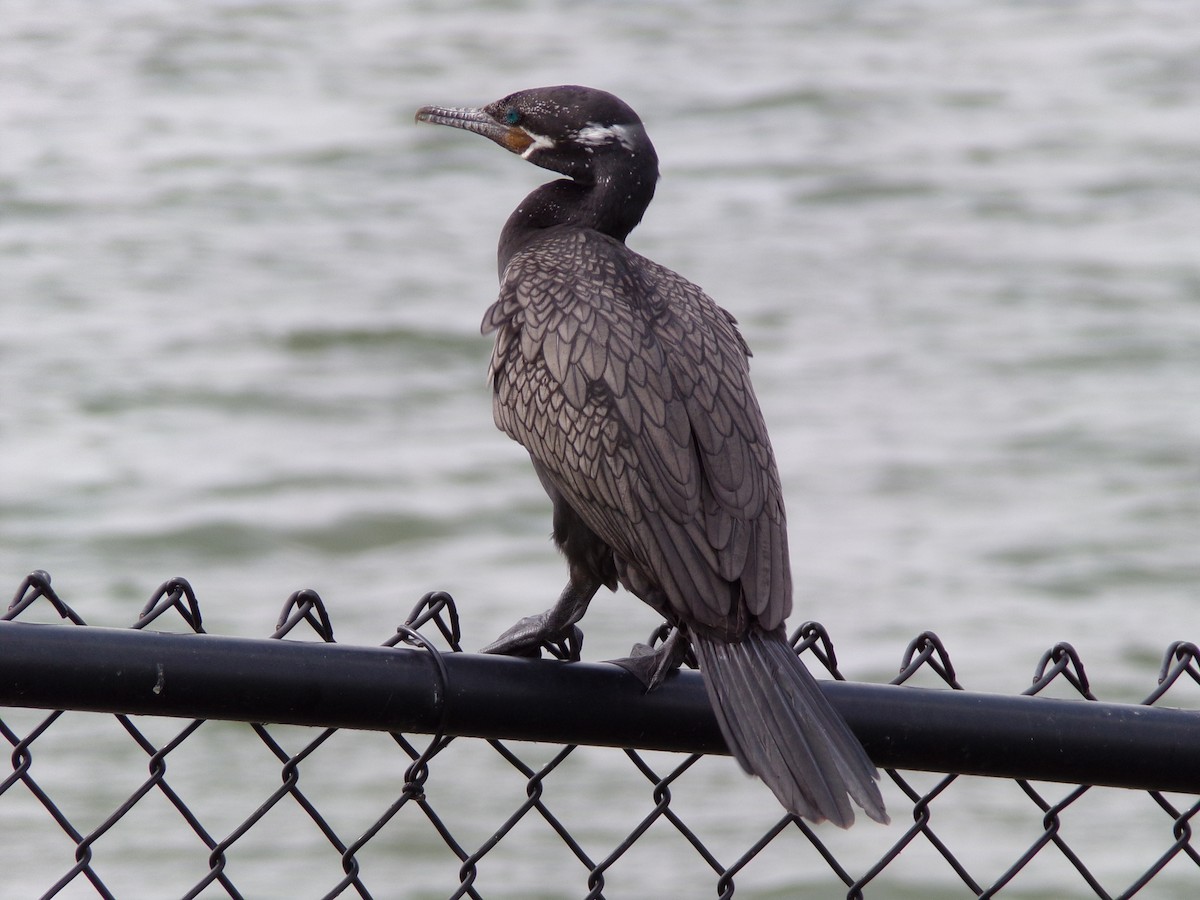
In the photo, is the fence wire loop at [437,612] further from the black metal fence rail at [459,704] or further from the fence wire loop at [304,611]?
the fence wire loop at [304,611]

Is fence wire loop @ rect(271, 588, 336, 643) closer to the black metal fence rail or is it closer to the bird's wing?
the black metal fence rail

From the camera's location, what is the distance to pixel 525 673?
7.21 ft

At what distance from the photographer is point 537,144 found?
11.4 feet

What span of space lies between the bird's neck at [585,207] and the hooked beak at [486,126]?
0.10m

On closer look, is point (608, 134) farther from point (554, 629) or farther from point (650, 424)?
point (554, 629)

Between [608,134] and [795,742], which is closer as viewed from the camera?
[795,742]

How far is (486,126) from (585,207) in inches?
11.2

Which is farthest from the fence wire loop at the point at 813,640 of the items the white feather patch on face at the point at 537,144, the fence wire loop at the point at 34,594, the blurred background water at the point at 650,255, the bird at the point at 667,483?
the blurred background water at the point at 650,255

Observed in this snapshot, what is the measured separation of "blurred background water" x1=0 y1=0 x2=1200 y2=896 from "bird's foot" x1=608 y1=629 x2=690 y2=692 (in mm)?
3383

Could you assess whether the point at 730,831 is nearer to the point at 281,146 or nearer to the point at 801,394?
the point at 801,394

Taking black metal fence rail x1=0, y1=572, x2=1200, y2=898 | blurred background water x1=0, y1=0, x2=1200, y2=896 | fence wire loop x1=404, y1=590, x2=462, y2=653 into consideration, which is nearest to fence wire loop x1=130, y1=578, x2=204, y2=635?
black metal fence rail x1=0, y1=572, x2=1200, y2=898

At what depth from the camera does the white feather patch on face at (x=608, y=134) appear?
3355 millimetres

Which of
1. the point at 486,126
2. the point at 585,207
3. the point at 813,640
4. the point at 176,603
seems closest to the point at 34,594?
the point at 176,603

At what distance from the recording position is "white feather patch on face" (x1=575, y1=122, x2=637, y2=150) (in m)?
3.36
